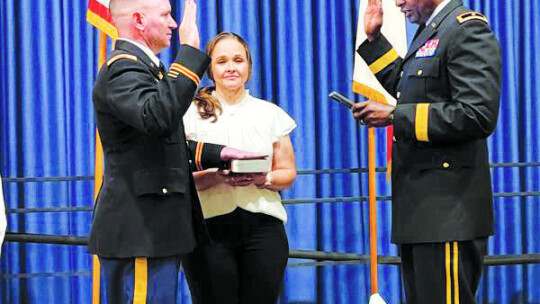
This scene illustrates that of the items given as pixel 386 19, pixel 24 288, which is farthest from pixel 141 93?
pixel 24 288

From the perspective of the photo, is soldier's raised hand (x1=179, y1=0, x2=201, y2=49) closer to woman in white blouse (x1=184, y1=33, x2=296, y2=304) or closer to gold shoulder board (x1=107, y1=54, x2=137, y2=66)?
gold shoulder board (x1=107, y1=54, x2=137, y2=66)

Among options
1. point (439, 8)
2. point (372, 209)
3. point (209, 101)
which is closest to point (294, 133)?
point (372, 209)

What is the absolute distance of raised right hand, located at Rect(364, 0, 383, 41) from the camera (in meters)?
2.42

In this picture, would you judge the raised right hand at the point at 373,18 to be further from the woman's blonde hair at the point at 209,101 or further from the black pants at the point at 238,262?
the black pants at the point at 238,262

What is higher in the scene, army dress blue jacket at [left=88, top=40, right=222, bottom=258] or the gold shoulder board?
the gold shoulder board

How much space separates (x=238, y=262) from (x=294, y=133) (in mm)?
1539

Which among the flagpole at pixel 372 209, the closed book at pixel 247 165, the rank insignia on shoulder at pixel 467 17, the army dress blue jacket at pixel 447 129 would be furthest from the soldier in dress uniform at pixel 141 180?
the flagpole at pixel 372 209

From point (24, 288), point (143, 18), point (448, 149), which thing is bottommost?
point (24, 288)

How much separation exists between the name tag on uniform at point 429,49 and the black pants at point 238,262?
0.81m

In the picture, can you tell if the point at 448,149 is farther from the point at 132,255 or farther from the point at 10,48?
the point at 10,48

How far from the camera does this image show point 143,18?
7.00 feet

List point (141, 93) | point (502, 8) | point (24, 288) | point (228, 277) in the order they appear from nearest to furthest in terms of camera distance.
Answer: point (141, 93) → point (228, 277) → point (24, 288) → point (502, 8)

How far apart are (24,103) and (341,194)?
1.65 meters

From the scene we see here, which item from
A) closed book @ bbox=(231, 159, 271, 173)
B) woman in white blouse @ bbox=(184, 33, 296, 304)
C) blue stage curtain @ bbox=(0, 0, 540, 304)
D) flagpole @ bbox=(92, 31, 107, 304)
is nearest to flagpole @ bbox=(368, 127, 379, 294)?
blue stage curtain @ bbox=(0, 0, 540, 304)
